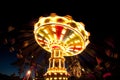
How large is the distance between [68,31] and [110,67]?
25.1 feet

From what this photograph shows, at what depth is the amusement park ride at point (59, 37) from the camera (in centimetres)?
1376

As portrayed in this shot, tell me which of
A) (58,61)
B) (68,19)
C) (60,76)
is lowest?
(60,76)

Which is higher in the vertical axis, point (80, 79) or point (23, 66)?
point (23, 66)

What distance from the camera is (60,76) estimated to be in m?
14.2

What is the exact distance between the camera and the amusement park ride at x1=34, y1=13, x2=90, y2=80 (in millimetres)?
13763

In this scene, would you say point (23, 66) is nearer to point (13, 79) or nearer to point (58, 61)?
point (13, 79)

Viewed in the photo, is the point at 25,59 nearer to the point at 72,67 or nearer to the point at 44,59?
the point at 44,59

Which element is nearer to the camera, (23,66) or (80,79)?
(80,79)

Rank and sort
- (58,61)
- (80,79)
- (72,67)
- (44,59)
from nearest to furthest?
(58,61)
(80,79)
(72,67)
(44,59)

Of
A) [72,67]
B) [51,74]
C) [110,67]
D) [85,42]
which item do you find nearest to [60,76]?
[51,74]

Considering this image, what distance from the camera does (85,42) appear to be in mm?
15234

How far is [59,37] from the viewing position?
49.5 ft

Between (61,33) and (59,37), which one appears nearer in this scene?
(61,33)

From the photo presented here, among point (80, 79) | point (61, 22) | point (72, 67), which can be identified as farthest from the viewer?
point (72, 67)
